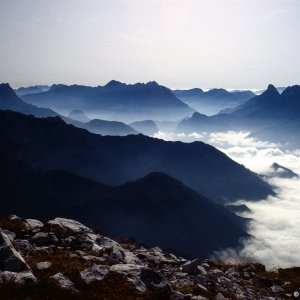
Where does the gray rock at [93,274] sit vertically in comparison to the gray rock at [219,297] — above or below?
above

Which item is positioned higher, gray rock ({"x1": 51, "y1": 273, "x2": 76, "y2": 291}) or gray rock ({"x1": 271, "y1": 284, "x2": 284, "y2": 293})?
gray rock ({"x1": 51, "y1": 273, "x2": 76, "y2": 291})

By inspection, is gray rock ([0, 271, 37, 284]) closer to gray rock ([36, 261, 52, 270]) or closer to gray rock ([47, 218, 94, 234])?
gray rock ([36, 261, 52, 270])

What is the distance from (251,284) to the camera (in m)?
29.3

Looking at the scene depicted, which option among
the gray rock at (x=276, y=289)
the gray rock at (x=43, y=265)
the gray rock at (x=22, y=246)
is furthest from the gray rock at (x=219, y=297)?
the gray rock at (x=22, y=246)

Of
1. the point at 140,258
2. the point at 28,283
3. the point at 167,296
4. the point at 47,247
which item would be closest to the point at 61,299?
the point at 28,283

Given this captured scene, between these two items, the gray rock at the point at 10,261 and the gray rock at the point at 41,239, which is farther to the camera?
the gray rock at the point at 41,239

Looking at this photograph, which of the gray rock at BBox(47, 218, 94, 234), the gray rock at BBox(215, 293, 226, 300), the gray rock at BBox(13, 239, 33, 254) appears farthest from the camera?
the gray rock at BBox(47, 218, 94, 234)

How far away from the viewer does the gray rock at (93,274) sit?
1861cm

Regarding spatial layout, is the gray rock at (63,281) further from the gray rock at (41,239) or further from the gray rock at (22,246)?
the gray rock at (41,239)

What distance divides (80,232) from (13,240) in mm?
6829

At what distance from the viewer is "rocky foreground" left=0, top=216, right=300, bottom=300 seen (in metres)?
17.1

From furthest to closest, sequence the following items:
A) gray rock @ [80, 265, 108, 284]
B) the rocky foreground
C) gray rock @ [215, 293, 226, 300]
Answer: gray rock @ [215, 293, 226, 300], gray rock @ [80, 265, 108, 284], the rocky foreground

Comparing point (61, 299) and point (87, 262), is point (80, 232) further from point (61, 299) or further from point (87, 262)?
point (61, 299)

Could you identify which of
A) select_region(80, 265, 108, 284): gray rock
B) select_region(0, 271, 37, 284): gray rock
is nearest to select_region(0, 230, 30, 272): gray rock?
select_region(0, 271, 37, 284): gray rock
